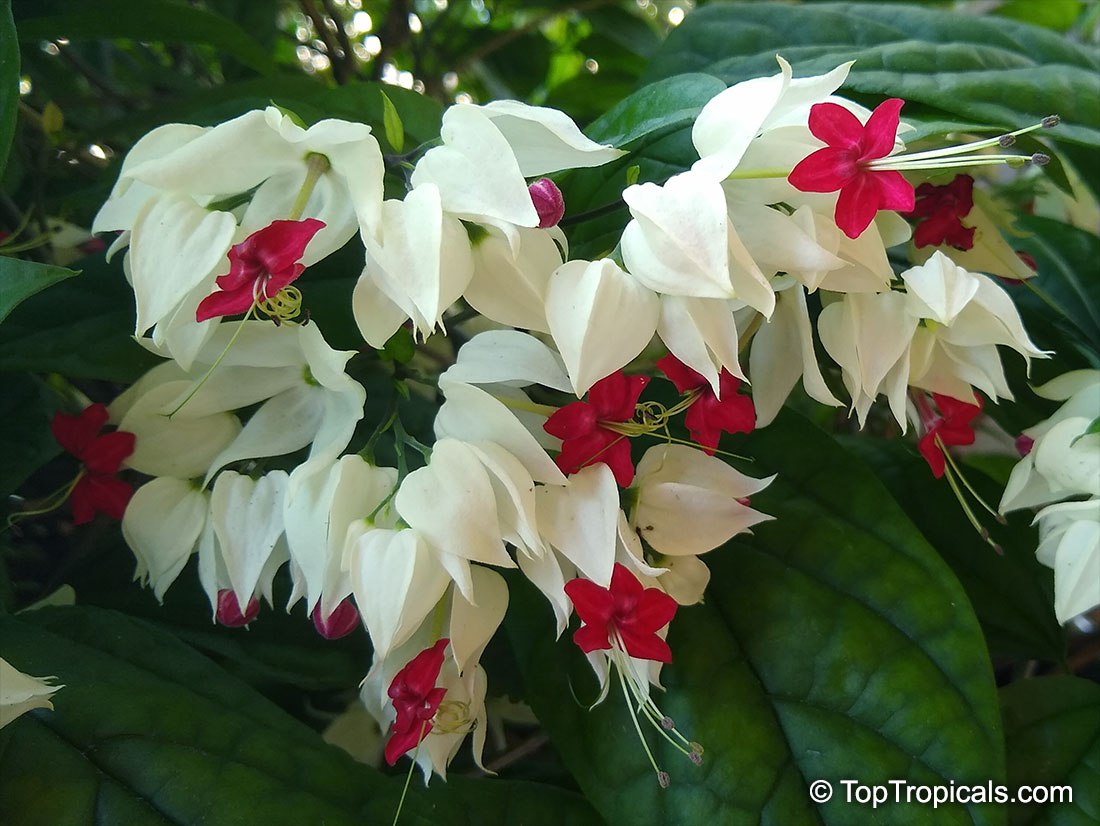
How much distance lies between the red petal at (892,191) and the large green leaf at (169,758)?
1.12 ft

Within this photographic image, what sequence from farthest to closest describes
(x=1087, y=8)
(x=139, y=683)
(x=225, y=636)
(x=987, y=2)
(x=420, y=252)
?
(x=987, y=2) → (x=1087, y=8) → (x=225, y=636) → (x=139, y=683) → (x=420, y=252)

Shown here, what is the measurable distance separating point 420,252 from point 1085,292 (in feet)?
1.73

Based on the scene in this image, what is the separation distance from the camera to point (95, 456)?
0.45 metres

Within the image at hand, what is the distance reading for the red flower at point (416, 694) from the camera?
370mm

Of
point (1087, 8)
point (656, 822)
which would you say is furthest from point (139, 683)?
point (1087, 8)

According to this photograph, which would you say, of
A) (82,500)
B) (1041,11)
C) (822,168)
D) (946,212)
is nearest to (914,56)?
(946,212)

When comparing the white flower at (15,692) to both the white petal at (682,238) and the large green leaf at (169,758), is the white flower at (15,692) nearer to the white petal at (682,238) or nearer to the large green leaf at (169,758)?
the large green leaf at (169,758)

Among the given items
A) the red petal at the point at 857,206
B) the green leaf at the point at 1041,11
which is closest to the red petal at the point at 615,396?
the red petal at the point at 857,206

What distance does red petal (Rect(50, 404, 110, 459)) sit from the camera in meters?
0.45

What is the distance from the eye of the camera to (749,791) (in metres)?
0.41

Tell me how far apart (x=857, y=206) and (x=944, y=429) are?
156 millimetres

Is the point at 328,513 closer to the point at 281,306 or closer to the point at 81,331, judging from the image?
the point at 281,306

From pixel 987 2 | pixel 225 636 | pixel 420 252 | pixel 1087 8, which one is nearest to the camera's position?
pixel 420 252

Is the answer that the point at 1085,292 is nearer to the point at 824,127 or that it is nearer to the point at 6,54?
the point at 824,127
